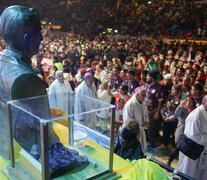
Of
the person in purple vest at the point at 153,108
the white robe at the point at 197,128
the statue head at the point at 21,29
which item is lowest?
the person in purple vest at the point at 153,108

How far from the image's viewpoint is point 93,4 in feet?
82.6

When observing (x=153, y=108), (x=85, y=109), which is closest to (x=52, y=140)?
(x=85, y=109)

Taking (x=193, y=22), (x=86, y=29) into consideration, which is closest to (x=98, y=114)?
(x=193, y=22)

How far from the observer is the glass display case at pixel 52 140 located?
1.81m

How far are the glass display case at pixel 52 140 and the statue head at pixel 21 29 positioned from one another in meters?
0.43

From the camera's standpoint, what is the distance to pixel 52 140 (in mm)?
2107

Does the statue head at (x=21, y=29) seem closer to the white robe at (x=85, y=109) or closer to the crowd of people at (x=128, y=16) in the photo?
the white robe at (x=85, y=109)

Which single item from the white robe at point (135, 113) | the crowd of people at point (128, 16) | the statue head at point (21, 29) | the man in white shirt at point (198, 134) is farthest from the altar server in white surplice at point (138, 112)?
the crowd of people at point (128, 16)

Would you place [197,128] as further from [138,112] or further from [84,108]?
[84,108]

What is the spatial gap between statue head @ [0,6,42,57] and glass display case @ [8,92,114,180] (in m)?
0.43

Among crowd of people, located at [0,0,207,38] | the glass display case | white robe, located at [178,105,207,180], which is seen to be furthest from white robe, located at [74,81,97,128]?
crowd of people, located at [0,0,207,38]

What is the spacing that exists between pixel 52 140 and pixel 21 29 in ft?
2.78

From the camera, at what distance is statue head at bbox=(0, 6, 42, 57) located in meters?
2.09

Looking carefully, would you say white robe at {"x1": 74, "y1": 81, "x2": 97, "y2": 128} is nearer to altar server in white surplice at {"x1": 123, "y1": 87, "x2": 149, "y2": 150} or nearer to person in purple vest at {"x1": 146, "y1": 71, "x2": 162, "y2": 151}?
altar server in white surplice at {"x1": 123, "y1": 87, "x2": 149, "y2": 150}
